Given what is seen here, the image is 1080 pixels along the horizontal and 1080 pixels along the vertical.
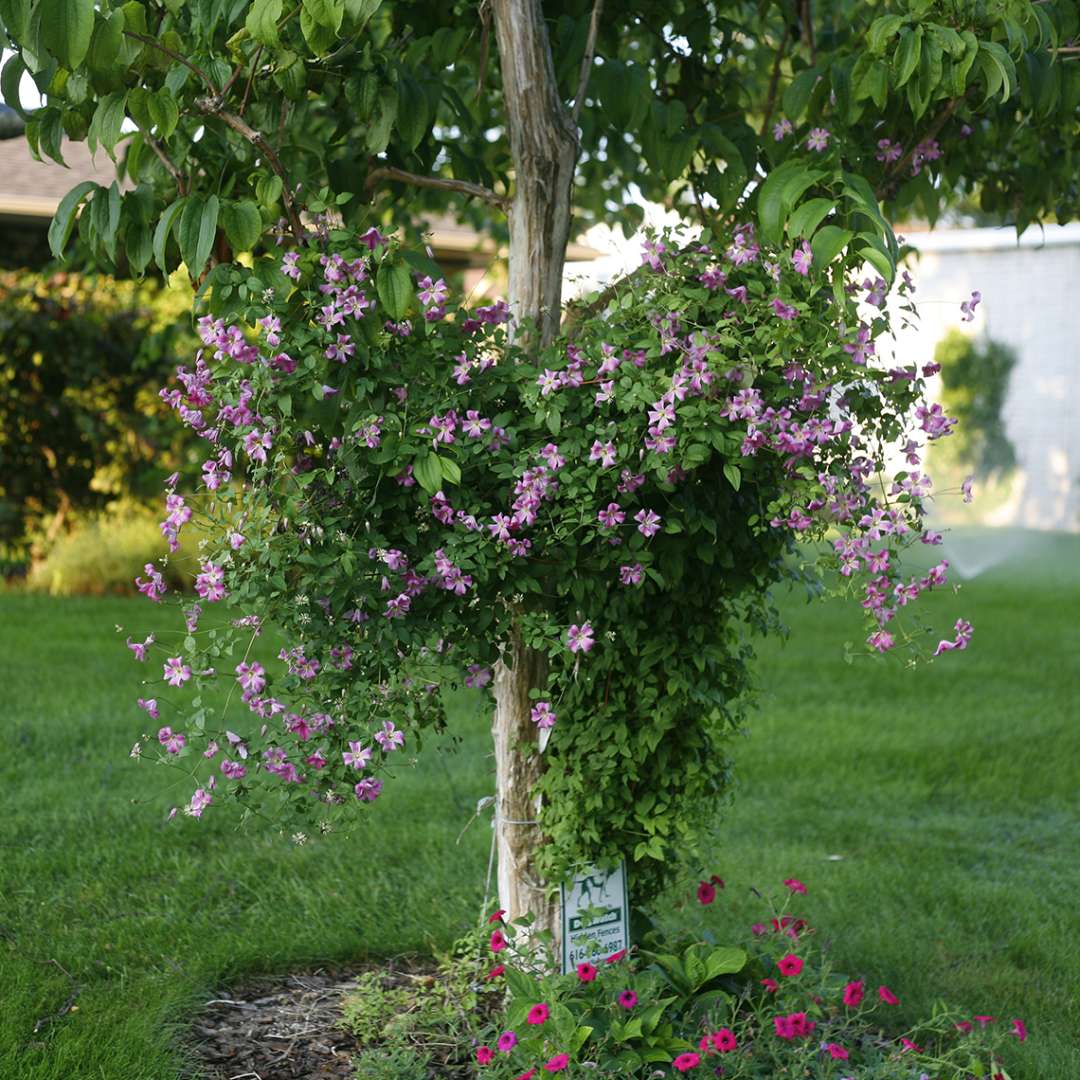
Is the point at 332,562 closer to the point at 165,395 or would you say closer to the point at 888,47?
the point at 165,395

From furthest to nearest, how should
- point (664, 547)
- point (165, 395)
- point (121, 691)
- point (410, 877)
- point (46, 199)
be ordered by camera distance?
point (46, 199) → point (121, 691) → point (410, 877) → point (664, 547) → point (165, 395)

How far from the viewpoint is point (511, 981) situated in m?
2.46

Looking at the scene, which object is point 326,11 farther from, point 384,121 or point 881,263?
point 881,263

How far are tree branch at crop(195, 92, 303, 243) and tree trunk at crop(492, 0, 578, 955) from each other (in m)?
0.41

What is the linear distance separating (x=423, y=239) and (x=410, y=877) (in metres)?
1.81

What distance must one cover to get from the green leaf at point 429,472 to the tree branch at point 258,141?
444 millimetres

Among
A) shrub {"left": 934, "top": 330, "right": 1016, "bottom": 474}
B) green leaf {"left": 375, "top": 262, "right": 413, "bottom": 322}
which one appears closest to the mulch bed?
green leaf {"left": 375, "top": 262, "right": 413, "bottom": 322}

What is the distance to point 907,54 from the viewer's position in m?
2.14

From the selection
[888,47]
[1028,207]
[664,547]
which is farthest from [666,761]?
[1028,207]

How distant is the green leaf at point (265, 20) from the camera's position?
1.96 metres

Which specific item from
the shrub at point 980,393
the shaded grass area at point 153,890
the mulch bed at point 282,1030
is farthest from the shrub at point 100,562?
the shrub at point 980,393

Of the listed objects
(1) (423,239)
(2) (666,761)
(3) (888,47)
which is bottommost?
(2) (666,761)

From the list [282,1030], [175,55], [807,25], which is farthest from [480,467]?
[807,25]

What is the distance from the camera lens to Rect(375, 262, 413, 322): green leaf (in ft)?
6.93
